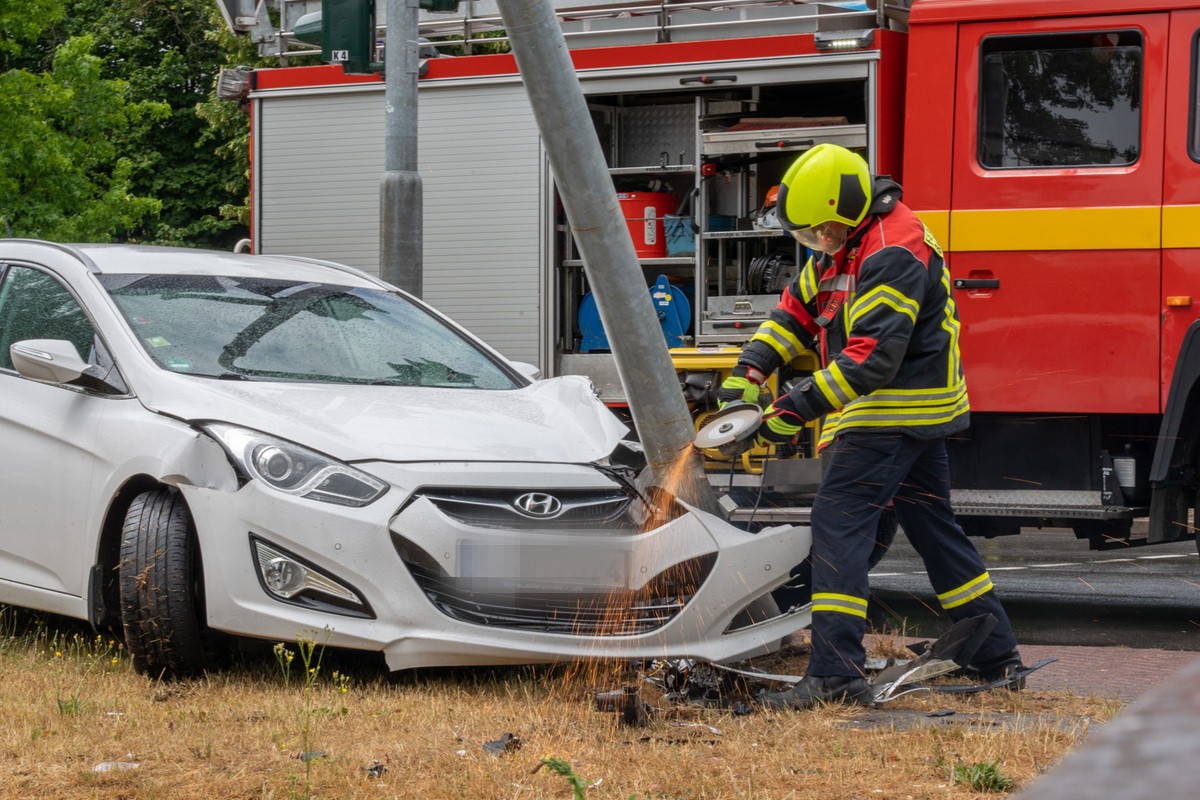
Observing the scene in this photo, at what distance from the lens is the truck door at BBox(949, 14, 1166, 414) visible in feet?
21.1

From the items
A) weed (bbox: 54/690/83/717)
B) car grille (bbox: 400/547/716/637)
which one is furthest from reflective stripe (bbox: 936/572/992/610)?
weed (bbox: 54/690/83/717)

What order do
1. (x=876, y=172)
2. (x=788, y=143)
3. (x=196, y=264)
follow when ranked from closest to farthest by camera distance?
(x=196, y=264) → (x=876, y=172) → (x=788, y=143)

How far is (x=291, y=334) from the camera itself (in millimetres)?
5461

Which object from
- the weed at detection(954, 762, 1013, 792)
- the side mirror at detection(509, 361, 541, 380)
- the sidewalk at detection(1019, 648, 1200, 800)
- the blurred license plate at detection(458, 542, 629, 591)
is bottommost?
the weed at detection(954, 762, 1013, 792)

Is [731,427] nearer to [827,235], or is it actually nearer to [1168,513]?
[827,235]

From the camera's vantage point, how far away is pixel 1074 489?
21.6 ft

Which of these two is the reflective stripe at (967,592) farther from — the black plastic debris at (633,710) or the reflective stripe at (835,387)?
the black plastic debris at (633,710)

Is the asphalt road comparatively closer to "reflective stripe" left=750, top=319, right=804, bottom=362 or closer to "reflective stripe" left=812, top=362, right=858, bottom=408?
"reflective stripe" left=750, top=319, right=804, bottom=362

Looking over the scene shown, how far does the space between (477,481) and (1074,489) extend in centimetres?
327

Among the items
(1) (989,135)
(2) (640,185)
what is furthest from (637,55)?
(1) (989,135)

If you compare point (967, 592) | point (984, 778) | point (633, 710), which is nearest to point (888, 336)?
point (967, 592)

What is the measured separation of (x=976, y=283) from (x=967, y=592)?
213cm

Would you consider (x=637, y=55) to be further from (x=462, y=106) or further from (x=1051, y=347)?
(x=1051, y=347)

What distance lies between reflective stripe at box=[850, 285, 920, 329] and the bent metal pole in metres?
0.81
